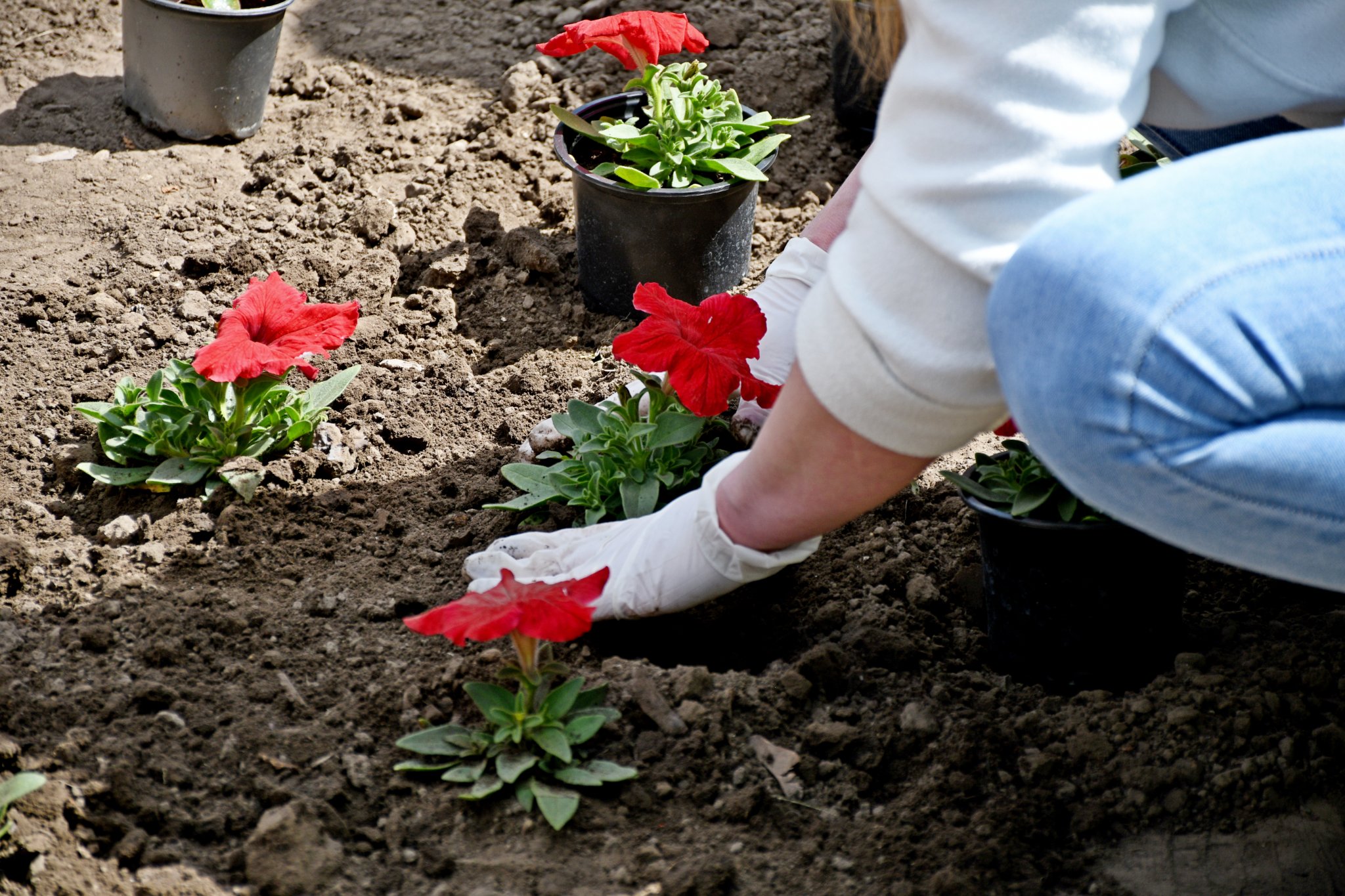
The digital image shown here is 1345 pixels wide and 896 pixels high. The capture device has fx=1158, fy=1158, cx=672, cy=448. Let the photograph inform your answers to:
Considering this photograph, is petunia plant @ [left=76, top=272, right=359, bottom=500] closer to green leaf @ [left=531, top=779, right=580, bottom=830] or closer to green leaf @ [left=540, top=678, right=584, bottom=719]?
green leaf @ [left=540, top=678, right=584, bottom=719]

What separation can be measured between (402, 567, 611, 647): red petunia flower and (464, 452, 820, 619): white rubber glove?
21 cm

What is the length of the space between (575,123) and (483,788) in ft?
5.13

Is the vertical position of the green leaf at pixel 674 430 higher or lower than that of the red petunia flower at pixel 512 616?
lower

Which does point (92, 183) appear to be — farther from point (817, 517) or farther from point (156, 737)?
point (817, 517)

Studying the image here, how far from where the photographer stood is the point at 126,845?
4.50ft

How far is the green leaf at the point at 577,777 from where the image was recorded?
1.46 m

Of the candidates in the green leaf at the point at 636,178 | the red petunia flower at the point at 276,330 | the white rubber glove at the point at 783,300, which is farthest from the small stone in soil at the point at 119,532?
the green leaf at the point at 636,178

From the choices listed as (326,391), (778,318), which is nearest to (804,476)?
(778,318)

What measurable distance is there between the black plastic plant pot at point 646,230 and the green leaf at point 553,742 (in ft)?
4.21

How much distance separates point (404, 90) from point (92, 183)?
86cm

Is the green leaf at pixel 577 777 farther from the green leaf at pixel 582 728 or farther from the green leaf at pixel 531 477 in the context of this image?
the green leaf at pixel 531 477

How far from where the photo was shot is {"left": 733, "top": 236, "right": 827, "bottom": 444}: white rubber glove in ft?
7.02

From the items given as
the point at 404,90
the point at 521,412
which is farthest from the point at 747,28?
the point at 521,412

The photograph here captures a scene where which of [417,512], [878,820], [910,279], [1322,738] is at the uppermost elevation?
[910,279]
